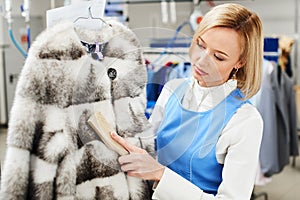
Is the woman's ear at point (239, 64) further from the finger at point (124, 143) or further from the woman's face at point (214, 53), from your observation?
the finger at point (124, 143)

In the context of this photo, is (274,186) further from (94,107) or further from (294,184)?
(94,107)

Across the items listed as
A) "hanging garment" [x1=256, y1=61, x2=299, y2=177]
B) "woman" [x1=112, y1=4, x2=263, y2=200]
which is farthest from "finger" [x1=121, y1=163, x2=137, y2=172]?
"hanging garment" [x1=256, y1=61, x2=299, y2=177]

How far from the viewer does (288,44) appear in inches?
152

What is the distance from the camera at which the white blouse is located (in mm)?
1078

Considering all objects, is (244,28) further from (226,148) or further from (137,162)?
(137,162)

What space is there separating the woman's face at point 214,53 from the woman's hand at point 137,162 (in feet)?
0.75

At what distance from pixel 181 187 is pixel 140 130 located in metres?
0.17

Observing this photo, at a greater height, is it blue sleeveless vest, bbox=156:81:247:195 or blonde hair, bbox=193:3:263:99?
blonde hair, bbox=193:3:263:99

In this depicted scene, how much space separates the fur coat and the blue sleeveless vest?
0.24 feet

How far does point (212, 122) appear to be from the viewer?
1.12m

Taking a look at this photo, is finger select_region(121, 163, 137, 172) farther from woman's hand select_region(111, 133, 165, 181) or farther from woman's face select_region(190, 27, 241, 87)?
woman's face select_region(190, 27, 241, 87)

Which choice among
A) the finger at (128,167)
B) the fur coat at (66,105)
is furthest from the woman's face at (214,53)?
the finger at (128,167)

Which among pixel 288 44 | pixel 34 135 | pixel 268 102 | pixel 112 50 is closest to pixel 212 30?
pixel 112 50

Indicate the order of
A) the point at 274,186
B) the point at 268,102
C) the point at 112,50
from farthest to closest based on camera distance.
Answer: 1. the point at 274,186
2. the point at 268,102
3. the point at 112,50
